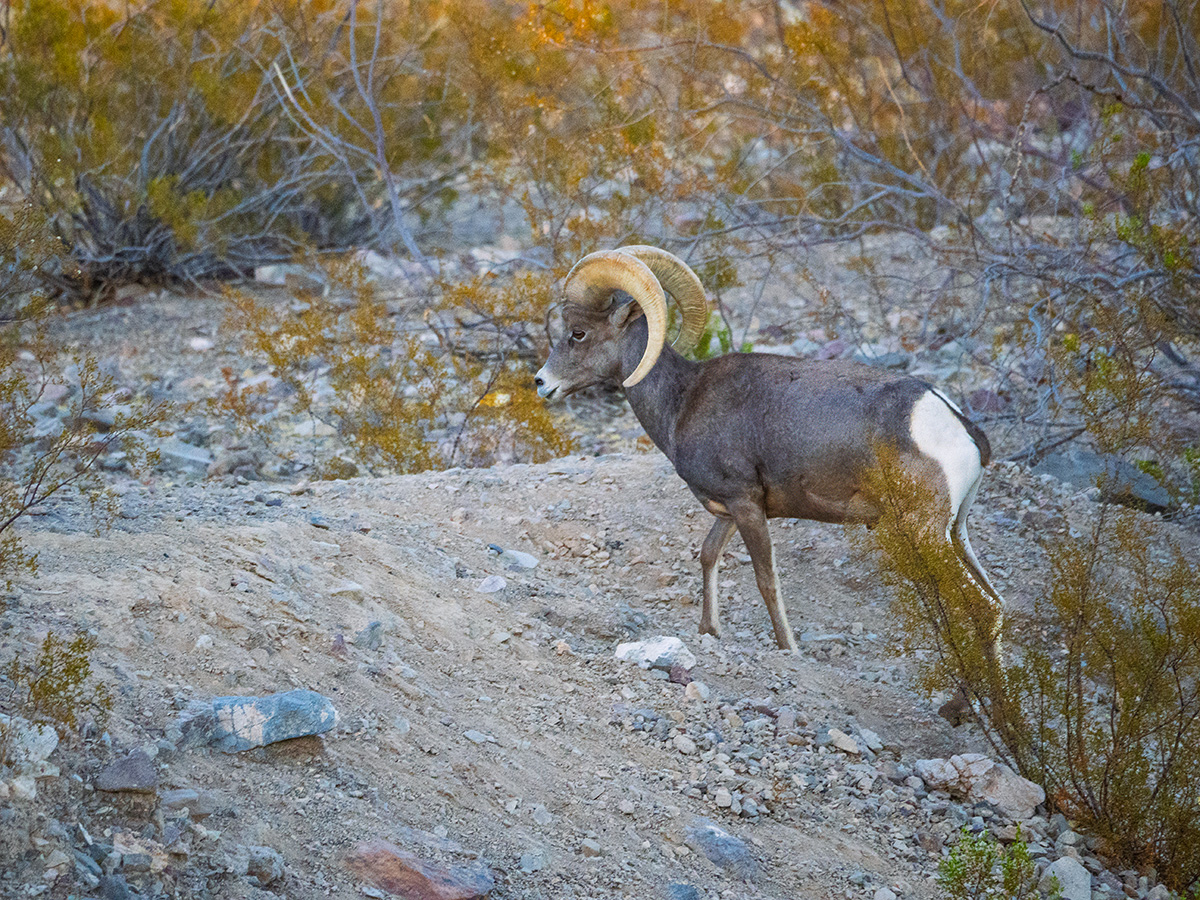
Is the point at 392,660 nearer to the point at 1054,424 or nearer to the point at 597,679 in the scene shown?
the point at 597,679

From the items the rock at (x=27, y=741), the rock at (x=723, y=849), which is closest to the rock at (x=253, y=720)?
the rock at (x=27, y=741)

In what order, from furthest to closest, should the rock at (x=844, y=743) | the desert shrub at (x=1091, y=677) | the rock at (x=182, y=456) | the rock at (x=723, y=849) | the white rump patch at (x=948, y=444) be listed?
1. the rock at (x=182, y=456)
2. the white rump patch at (x=948, y=444)
3. the rock at (x=844, y=743)
4. the desert shrub at (x=1091, y=677)
5. the rock at (x=723, y=849)

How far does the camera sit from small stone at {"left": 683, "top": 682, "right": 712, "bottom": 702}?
502 cm

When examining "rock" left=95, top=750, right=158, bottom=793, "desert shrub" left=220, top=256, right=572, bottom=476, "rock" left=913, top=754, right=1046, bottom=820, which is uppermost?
"rock" left=95, top=750, right=158, bottom=793

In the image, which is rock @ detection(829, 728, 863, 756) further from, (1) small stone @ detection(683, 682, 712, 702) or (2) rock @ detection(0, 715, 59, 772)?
(2) rock @ detection(0, 715, 59, 772)

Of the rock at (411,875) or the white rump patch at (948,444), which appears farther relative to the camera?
the white rump patch at (948,444)

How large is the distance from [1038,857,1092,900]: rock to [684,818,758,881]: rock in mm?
1059

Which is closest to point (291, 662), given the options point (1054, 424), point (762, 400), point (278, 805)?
point (278, 805)

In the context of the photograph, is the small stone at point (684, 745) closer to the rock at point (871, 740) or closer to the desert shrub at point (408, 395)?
the rock at point (871, 740)

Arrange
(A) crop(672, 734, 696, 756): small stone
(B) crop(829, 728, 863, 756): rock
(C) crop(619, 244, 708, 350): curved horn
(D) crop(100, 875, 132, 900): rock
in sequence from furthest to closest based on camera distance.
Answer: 1. (C) crop(619, 244, 708, 350): curved horn
2. (B) crop(829, 728, 863, 756): rock
3. (A) crop(672, 734, 696, 756): small stone
4. (D) crop(100, 875, 132, 900): rock

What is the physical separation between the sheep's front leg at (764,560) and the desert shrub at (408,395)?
257 centimetres

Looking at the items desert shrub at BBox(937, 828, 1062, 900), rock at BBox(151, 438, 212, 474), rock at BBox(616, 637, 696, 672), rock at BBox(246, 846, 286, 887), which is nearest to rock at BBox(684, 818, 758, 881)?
desert shrub at BBox(937, 828, 1062, 900)

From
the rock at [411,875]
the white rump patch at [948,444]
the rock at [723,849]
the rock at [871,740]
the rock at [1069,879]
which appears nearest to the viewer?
the rock at [411,875]

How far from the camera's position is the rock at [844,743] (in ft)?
16.1
